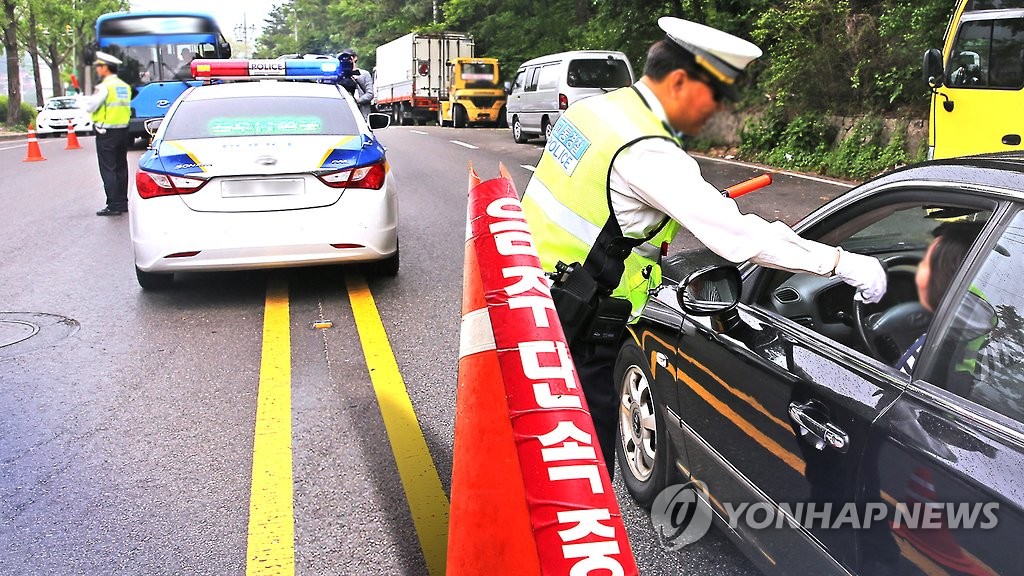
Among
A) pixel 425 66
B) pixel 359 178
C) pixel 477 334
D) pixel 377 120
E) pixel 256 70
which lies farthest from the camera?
pixel 425 66

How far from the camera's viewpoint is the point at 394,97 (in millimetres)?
40500

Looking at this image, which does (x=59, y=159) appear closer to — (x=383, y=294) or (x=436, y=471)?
(x=383, y=294)

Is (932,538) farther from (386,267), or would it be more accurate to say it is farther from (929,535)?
(386,267)

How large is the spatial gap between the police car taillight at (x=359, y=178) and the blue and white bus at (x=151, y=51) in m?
16.5

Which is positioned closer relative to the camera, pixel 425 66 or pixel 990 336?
pixel 990 336

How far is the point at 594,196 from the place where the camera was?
2529mm

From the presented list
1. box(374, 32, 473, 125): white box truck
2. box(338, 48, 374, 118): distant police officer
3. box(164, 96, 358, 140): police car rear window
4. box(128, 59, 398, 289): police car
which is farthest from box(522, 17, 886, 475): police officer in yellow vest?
box(374, 32, 473, 125): white box truck

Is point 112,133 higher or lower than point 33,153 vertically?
higher

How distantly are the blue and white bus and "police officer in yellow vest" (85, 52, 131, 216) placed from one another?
10.5 meters

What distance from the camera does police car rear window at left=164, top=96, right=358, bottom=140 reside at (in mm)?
6965

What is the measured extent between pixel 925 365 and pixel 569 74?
62.1 ft

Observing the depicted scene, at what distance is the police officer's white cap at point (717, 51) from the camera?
7.74 ft

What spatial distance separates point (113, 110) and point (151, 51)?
11557 millimetres

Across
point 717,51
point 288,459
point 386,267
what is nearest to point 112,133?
point 386,267
